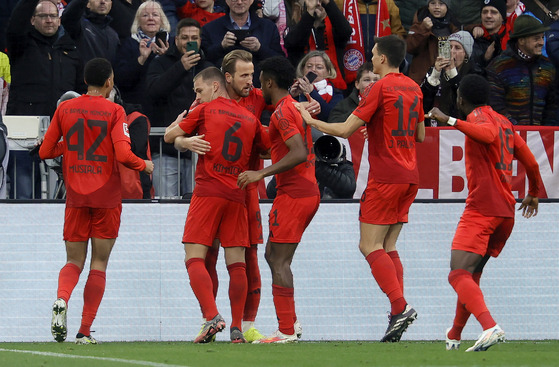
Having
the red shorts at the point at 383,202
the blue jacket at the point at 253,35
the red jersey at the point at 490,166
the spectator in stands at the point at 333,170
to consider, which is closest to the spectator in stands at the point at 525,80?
the spectator in stands at the point at 333,170

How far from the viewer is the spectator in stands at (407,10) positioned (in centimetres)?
1423

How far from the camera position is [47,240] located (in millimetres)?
11273

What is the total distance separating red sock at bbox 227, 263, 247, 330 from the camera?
9.25 meters

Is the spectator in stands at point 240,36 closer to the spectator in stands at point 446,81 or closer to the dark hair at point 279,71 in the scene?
the spectator in stands at point 446,81

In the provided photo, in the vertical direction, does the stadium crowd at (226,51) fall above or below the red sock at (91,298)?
above

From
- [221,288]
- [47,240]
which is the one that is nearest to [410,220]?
[221,288]

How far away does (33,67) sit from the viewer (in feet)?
40.0

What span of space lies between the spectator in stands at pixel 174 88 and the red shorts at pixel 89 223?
2.13m

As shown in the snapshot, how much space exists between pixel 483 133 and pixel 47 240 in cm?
488

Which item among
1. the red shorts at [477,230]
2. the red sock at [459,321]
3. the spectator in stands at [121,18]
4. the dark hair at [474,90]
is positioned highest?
the spectator in stands at [121,18]

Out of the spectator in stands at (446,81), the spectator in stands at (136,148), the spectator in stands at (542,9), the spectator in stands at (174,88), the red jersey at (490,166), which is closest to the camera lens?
the red jersey at (490,166)

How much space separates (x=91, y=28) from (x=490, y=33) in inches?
187

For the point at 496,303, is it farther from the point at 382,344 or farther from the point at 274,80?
the point at 274,80

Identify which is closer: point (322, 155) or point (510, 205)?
point (510, 205)
